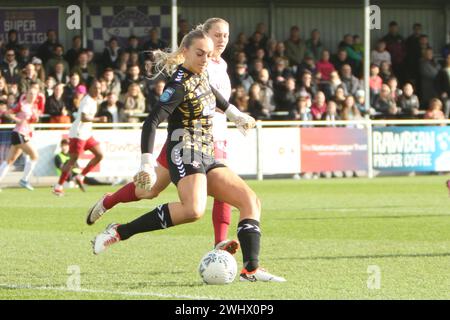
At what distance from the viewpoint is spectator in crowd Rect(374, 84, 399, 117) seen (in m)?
28.4

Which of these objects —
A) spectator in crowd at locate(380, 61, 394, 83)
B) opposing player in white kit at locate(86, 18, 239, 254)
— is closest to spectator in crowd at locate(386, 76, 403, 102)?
spectator in crowd at locate(380, 61, 394, 83)

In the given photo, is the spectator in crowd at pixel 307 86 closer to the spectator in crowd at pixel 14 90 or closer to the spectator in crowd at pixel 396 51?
the spectator in crowd at pixel 396 51

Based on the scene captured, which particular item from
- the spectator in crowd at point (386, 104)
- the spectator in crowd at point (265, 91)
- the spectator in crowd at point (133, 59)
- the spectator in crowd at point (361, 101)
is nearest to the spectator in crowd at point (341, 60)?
the spectator in crowd at point (386, 104)

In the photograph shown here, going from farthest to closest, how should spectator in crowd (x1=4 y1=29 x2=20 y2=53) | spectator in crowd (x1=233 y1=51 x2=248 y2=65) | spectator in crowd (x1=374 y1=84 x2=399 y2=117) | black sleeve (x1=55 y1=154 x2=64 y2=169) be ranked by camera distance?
spectator in crowd (x1=374 y1=84 x2=399 y2=117), spectator in crowd (x1=233 y1=51 x2=248 y2=65), spectator in crowd (x1=4 y1=29 x2=20 y2=53), black sleeve (x1=55 y1=154 x2=64 y2=169)

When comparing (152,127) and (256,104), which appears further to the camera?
(256,104)

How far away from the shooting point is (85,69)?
26.3m

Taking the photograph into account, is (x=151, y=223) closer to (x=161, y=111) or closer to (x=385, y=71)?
(x=161, y=111)

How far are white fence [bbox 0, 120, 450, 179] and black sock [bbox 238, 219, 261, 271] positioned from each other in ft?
48.0

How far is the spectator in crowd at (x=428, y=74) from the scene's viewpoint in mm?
30266

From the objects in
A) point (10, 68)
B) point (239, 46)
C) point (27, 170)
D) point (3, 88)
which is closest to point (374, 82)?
point (239, 46)

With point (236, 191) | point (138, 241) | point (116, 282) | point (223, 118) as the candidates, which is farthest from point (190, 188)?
point (138, 241)

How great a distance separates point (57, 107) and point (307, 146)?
5439mm

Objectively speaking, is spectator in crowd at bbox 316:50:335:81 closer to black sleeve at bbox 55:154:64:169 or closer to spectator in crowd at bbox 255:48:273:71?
spectator in crowd at bbox 255:48:273:71

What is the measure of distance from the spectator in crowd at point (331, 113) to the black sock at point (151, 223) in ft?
57.8
